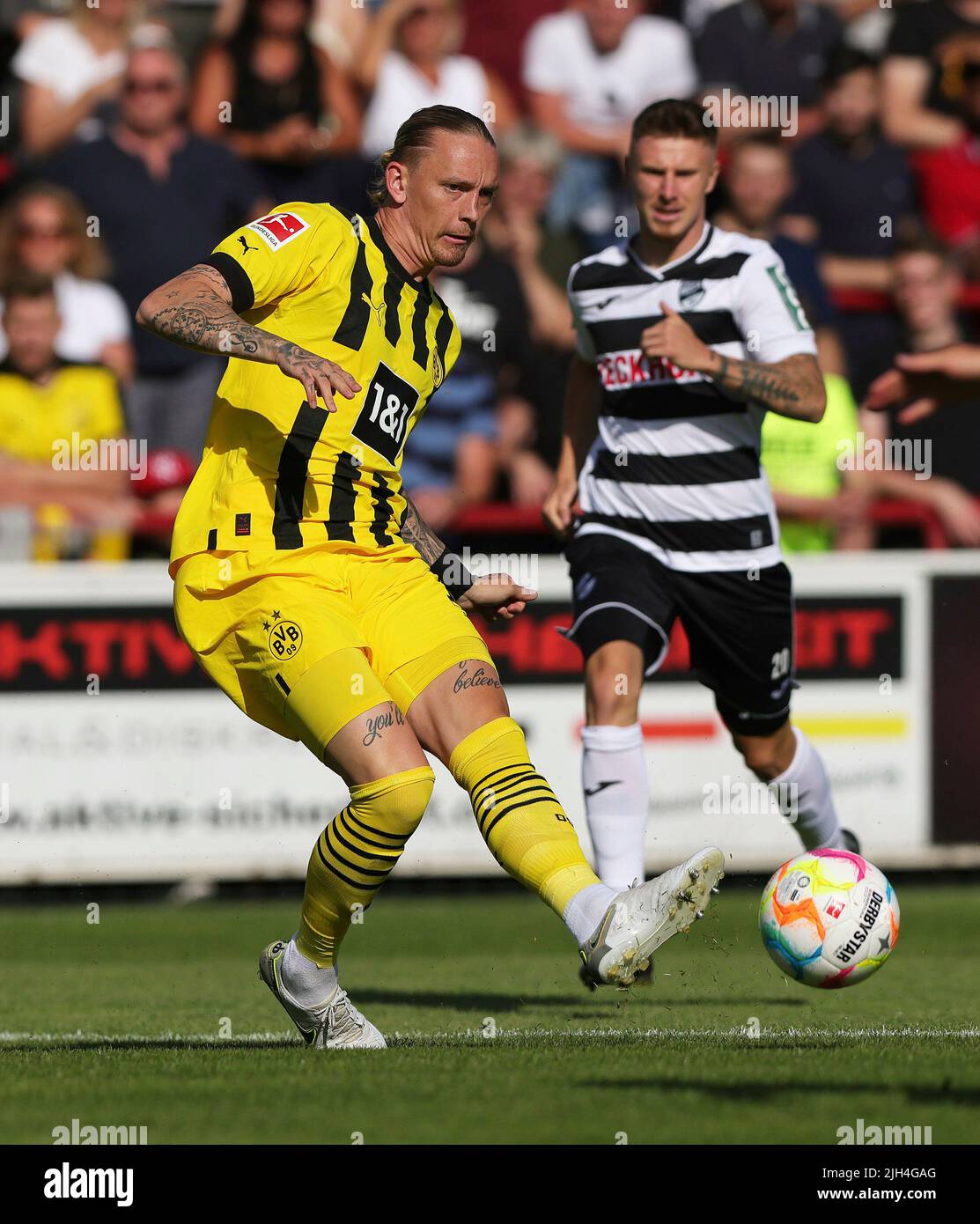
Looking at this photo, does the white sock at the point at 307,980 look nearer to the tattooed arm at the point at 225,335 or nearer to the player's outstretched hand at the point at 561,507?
the tattooed arm at the point at 225,335

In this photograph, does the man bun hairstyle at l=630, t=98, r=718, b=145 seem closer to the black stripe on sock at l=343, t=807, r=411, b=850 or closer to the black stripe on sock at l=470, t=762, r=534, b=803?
the black stripe on sock at l=470, t=762, r=534, b=803

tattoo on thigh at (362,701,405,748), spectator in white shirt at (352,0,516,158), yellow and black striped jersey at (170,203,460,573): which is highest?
spectator in white shirt at (352,0,516,158)

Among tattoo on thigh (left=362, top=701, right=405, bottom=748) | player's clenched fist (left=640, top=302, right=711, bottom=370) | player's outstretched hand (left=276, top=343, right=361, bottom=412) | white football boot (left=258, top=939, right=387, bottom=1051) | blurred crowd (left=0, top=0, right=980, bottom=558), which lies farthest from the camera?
blurred crowd (left=0, top=0, right=980, bottom=558)

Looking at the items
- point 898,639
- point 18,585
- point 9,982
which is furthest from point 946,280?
point 9,982

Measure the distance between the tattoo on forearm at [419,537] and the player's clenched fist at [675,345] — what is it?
1085 millimetres

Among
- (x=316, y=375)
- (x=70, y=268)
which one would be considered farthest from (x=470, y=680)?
(x=70, y=268)

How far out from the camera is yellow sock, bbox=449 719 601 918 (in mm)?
5180

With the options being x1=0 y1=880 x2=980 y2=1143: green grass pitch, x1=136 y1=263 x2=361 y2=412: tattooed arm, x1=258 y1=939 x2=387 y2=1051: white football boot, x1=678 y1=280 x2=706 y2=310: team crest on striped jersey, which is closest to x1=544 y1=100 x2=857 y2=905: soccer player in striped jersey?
x1=678 y1=280 x2=706 y2=310: team crest on striped jersey

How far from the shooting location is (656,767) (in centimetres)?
1055

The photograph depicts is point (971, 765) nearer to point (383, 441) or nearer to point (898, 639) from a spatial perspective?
point (898, 639)

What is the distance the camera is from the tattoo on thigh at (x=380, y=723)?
5.29 meters

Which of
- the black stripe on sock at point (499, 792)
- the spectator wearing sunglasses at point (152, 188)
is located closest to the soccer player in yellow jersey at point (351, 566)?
the black stripe on sock at point (499, 792)

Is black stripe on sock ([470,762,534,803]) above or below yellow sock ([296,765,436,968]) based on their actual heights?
above

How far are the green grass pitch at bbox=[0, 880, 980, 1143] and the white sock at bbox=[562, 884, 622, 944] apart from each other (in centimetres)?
34
